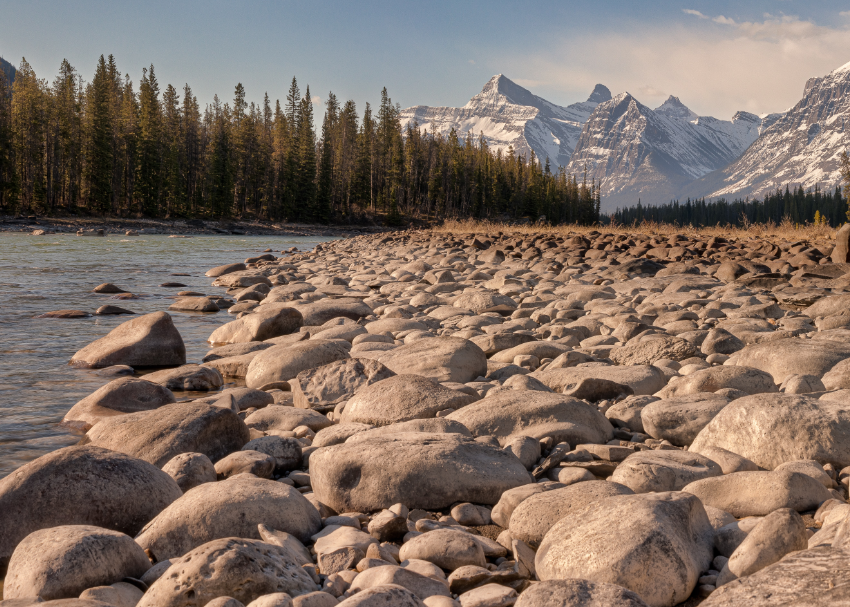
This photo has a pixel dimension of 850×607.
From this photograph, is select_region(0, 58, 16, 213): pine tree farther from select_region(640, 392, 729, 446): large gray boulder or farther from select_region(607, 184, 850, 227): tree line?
select_region(640, 392, 729, 446): large gray boulder

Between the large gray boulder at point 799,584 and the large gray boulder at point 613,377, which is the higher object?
the large gray boulder at point 799,584

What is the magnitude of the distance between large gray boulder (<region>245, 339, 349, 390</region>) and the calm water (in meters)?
1.32

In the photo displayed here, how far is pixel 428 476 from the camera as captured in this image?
273 centimetres

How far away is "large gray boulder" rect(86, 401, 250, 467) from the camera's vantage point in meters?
3.39

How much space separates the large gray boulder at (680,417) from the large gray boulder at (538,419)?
0.23 m

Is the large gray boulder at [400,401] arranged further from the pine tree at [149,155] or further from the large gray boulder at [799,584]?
the pine tree at [149,155]

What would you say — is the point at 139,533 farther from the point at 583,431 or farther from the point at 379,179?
the point at 379,179

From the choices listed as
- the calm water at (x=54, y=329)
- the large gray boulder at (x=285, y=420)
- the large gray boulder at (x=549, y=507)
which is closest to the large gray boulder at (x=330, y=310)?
the calm water at (x=54, y=329)

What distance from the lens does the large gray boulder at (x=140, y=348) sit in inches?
237

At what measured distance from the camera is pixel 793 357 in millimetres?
4418

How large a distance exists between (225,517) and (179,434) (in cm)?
118

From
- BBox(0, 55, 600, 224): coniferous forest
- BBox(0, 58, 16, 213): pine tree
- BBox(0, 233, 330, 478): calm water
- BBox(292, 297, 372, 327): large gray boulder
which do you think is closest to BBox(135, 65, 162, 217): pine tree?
BBox(0, 55, 600, 224): coniferous forest

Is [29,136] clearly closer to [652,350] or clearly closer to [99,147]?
[99,147]

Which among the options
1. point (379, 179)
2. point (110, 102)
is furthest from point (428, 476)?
point (379, 179)
